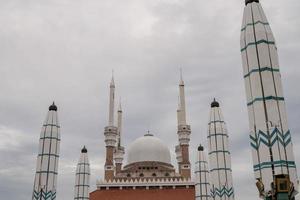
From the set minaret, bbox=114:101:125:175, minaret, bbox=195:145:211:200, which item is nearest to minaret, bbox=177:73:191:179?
minaret, bbox=114:101:125:175

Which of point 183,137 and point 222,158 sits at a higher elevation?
point 183,137

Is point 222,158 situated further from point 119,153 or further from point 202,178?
point 119,153

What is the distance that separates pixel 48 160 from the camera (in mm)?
28078

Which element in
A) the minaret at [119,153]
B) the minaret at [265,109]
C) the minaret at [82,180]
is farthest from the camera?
the minaret at [119,153]

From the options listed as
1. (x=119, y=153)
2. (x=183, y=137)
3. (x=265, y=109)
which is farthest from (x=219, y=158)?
(x=119, y=153)

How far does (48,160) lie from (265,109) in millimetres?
16538

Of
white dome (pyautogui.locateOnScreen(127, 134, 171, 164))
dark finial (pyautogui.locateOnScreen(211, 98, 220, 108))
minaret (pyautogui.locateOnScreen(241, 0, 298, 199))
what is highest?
white dome (pyautogui.locateOnScreen(127, 134, 171, 164))

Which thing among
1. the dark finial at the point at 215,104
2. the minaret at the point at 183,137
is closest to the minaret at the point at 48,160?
the dark finial at the point at 215,104

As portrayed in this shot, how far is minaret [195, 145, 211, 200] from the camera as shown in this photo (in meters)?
37.0

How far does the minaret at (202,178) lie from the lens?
37.0 metres

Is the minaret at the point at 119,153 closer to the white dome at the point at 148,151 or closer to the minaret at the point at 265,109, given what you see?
the white dome at the point at 148,151

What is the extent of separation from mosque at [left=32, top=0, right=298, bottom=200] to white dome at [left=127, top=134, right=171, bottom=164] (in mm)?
569

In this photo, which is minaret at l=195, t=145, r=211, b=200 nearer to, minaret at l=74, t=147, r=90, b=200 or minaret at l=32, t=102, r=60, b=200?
minaret at l=74, t=147, r=90, b=200

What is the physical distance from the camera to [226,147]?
28625 mm
